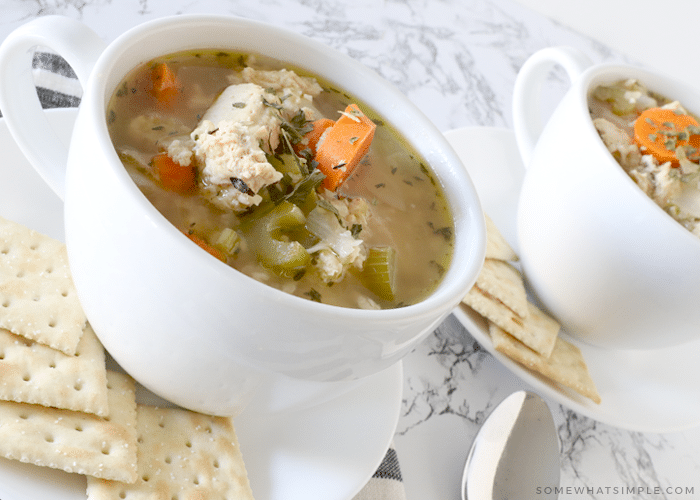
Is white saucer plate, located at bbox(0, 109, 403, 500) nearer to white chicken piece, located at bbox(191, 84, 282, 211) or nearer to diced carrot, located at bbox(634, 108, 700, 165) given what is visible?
white chicken piece, located at bbox(191, 84, 282, 211)

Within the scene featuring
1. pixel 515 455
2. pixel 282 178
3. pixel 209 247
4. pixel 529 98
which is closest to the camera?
→ pixel 209 247

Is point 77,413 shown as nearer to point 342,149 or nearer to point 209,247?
point 209,247

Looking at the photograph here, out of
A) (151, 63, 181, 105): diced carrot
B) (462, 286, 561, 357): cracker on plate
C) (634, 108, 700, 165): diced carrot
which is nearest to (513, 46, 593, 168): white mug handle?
(634, 108, 700, 165): diced carrot

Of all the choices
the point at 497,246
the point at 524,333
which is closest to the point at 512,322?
the point at 524,333

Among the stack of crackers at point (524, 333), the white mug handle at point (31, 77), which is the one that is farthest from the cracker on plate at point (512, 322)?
the white mug handle at point (31, 77)

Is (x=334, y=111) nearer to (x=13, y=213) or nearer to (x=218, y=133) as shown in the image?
(x=218, y=133)

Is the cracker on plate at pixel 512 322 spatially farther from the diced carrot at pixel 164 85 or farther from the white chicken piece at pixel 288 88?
the diced carrot at pixel 164 85
